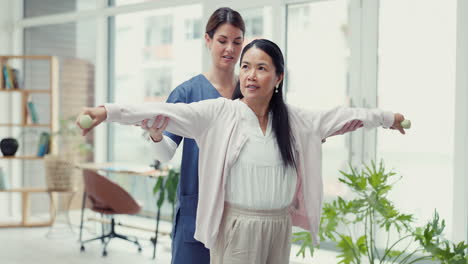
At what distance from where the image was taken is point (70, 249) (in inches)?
174

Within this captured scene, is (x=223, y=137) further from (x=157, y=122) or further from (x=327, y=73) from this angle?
(x=327, y=73)

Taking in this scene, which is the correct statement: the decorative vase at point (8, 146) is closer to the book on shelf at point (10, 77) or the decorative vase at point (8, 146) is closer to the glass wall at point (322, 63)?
the book on shelf at point (10, 77)

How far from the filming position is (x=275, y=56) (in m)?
1.52

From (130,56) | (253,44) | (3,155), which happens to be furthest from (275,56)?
(3,155)

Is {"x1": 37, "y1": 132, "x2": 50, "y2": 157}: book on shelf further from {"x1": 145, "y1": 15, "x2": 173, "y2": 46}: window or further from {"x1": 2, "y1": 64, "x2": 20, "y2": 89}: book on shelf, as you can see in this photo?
{"x1": 145, "y1": 15, "x2": 173, "y2": 46}: window

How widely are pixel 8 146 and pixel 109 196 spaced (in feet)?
5.36

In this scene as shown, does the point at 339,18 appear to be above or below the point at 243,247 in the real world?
above

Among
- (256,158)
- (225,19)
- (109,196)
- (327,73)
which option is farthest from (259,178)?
(109,196)

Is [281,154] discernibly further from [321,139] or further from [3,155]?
[3,155]

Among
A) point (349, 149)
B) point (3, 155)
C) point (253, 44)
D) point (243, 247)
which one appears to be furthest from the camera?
point (3, 155)

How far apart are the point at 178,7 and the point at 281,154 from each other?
11.6 ft

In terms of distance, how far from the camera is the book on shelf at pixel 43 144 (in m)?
5.16

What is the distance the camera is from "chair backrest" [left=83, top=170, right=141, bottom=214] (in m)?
4.12

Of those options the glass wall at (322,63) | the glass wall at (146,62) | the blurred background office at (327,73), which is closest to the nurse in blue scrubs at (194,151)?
the blurred background office at (327,73)
